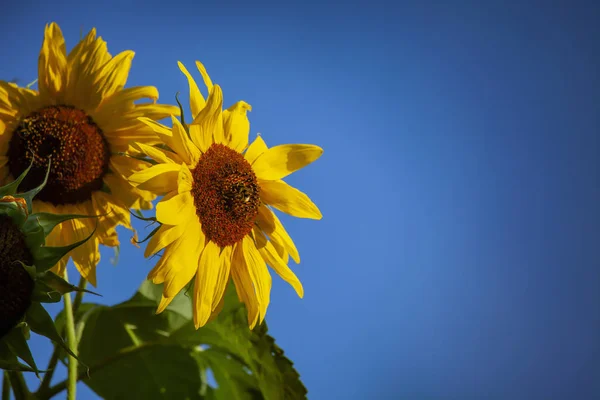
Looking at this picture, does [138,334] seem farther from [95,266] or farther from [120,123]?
[120,123]

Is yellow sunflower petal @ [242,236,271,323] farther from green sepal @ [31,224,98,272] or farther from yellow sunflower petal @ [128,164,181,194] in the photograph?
green sepal @ [31,224,98,272]

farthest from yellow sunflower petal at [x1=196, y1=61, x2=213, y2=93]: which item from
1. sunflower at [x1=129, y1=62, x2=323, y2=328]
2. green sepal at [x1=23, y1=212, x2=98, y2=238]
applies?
green sepal at [x1=23, y1=212, x2=98, y2=238]

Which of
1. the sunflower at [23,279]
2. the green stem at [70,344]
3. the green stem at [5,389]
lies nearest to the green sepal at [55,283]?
the sunflower at [23,279]

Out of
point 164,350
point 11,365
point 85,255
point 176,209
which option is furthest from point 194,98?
point 164,350

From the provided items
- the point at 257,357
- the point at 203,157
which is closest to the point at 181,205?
the point at 203,157

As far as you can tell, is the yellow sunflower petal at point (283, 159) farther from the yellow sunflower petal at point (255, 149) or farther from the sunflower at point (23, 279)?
the sunflower at point (23, 279)

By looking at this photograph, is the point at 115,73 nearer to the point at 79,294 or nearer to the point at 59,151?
the point at 59,151
